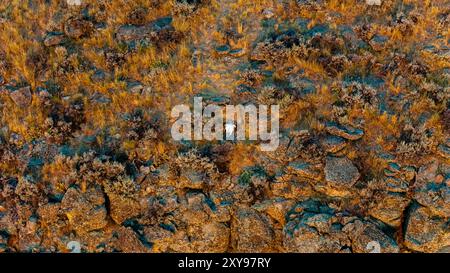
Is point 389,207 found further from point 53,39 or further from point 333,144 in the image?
Result: point 53,39

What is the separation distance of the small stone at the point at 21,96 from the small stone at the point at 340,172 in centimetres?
924

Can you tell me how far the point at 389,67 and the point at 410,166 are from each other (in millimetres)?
3256

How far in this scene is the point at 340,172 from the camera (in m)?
11.4

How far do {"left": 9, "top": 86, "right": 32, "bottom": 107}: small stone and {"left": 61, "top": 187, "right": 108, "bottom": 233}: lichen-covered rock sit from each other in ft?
12.0

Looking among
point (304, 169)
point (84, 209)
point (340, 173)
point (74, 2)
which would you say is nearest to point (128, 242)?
point (84, 209)

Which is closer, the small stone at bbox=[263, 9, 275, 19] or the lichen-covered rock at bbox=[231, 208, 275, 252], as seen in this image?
the lichen-covered rock at bbox=[231, 208, 275, 252]

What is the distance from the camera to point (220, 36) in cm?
1432

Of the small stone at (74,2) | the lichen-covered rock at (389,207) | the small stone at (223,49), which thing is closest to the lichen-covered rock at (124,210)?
the small stone at (223,49)

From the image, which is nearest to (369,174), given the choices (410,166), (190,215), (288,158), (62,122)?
(410,166)

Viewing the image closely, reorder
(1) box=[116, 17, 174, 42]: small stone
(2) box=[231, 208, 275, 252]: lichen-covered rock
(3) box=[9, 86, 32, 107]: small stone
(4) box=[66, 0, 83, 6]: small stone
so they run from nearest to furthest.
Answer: (2) box=[231, 208, 275, 252]: lichen-covered rock → (3) box=[9, 86, 32, 107]: small stone → (1) box=[116, 17, 174, 42]: small stone → (4) box=[66, 0, 83, 6]: small stone

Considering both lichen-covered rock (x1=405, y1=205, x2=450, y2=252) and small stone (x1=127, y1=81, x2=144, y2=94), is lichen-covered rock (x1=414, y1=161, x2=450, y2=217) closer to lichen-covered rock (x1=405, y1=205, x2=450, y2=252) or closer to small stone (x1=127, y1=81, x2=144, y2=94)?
lichen-covered rock (x1=405, y1=205, x2=450, y2=252)

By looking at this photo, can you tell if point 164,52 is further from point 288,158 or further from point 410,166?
point 410,166

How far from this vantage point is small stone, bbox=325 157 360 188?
37.1 feet

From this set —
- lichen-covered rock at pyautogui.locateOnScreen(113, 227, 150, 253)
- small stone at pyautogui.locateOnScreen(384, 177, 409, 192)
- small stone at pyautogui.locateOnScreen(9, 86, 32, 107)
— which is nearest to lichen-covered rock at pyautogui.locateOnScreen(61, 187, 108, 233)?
lichen-covered rock at pyautogui.locateOnScreen(113, 227, 150, 253)
